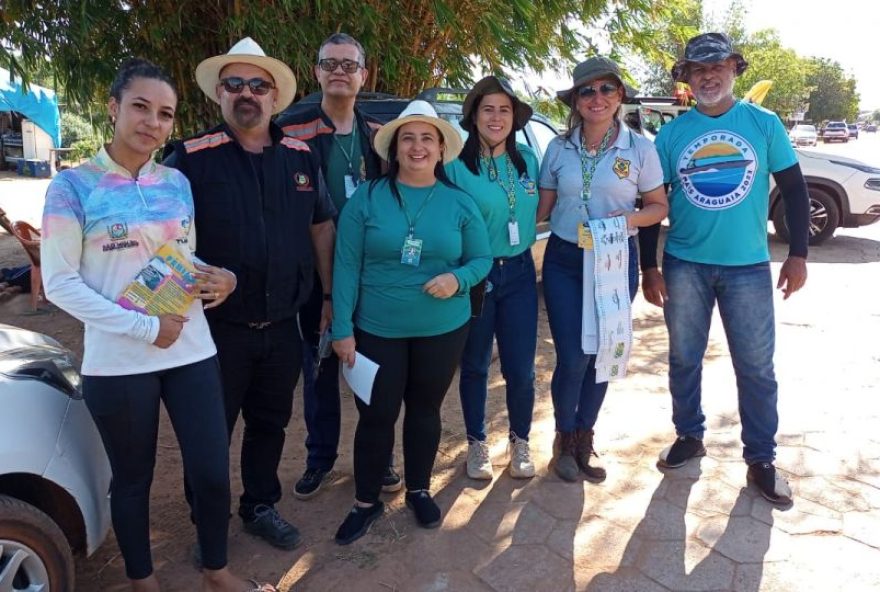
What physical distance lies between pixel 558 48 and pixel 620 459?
553 centimetres

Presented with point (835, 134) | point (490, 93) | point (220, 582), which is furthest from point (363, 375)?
point (835, 134)

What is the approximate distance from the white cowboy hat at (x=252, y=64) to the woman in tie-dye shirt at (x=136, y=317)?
37cm


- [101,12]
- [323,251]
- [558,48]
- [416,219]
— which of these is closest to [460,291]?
[416,219]

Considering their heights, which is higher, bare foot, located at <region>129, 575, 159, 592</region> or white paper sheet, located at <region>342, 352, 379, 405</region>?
white paper sheet, located at <region>342, 352, 379, 405</region>

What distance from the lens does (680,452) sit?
139 inches

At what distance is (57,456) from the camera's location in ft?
7.52

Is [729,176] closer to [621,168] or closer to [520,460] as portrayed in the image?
[621,168]

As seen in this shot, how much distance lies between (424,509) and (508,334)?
901 millimetres

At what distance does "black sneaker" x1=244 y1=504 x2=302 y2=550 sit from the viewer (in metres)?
2.90

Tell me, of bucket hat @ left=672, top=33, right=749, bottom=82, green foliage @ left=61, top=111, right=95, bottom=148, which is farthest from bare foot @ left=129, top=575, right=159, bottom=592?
green foliage @ left=61, top=111, right=95, bottom=148

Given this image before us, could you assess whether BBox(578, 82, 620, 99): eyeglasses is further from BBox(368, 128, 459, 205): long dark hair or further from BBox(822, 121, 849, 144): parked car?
BBox(822, 121, 849, 144): parked car

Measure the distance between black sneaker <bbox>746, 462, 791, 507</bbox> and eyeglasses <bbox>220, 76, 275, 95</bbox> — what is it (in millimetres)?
2825

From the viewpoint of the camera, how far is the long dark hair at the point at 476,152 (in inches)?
121

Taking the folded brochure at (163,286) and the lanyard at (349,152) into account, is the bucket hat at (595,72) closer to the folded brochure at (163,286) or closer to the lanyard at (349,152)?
the lanyard at (349,152)
